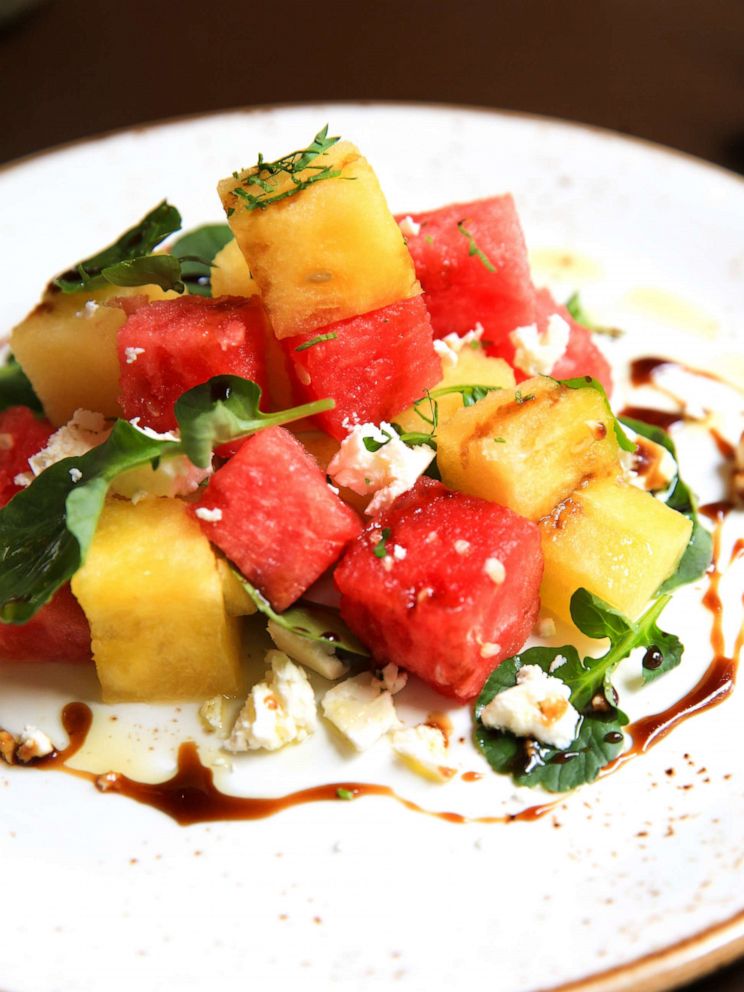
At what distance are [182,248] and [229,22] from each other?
2.42m

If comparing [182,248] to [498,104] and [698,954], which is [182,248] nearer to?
[498,104]

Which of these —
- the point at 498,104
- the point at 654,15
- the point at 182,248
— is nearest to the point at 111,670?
the point at 182,248

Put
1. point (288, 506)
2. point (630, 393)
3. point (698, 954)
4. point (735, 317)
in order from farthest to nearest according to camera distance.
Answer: point (735, 317)
point (630, 393)
point (288, 506)
point (698, 954)

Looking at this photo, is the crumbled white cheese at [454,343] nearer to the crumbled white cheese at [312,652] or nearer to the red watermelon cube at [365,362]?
the red watermelon cube at [365,362]

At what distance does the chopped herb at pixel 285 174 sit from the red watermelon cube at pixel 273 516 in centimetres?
50

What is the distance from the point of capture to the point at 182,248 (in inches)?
134

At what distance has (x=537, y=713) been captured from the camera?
7.49 ft

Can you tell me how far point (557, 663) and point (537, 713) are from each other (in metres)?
0.17

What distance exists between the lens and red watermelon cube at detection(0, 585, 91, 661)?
2.41 m

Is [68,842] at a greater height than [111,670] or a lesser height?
lesser

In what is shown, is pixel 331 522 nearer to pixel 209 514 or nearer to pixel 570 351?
pixel 209 514

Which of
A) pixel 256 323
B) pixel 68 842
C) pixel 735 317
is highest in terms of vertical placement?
pixel 256 323

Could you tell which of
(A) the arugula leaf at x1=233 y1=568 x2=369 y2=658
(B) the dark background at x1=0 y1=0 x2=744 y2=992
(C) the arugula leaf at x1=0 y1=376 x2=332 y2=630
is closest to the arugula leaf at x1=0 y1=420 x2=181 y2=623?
(C) the arugula leaf at x1=0 y1=376 x2=332 y2=630

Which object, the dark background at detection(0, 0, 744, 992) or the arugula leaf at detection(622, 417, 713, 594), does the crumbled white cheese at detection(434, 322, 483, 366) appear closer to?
the arugula leaf at detection(622, 417, 713, 594)
